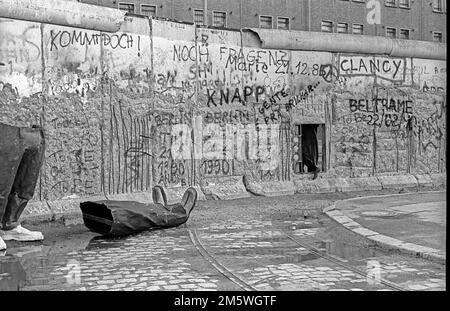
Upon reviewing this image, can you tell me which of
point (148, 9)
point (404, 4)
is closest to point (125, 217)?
point (148, 9)

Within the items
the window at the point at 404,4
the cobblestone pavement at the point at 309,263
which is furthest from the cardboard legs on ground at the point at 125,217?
the window at the point at 404,4

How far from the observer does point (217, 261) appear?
8500 mm

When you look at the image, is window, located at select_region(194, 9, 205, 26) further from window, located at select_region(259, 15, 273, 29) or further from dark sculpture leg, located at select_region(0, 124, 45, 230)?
dark sculpture leg, located at select_region(0, 124, 45, 230)

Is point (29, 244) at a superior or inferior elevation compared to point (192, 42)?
inferior

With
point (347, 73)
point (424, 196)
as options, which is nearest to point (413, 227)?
point (424, 196)

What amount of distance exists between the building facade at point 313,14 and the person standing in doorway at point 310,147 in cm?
3007

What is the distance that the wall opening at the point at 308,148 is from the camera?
690 inches

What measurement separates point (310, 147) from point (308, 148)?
0.22ft

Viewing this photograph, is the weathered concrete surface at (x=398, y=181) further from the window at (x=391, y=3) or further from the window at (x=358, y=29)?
the window at (x=391, y=3)
